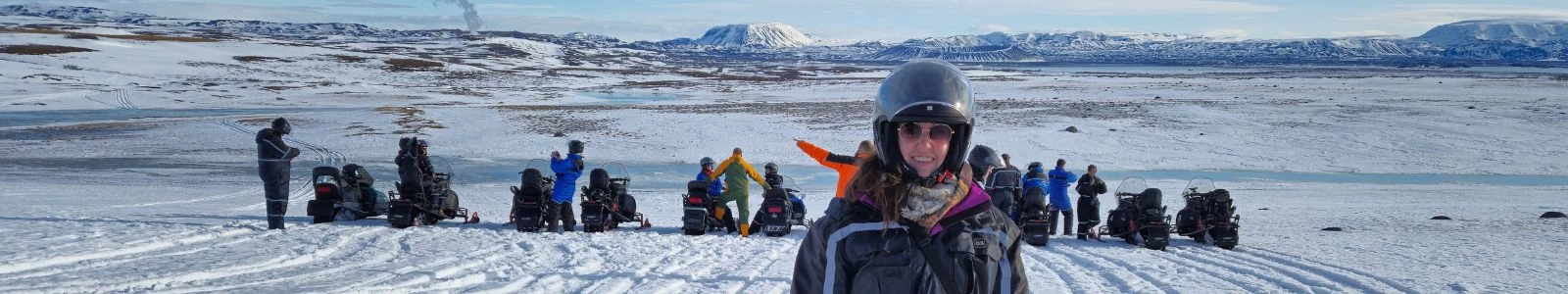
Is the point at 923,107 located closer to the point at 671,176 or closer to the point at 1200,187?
the point at 1200,187

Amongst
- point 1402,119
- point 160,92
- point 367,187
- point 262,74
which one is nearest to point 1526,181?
point 1402,119

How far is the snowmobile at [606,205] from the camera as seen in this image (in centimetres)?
1112

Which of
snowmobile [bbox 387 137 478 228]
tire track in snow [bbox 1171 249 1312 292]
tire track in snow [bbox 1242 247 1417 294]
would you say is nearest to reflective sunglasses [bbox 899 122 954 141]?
tire track in snow [bbox 1171 249 1312 292]

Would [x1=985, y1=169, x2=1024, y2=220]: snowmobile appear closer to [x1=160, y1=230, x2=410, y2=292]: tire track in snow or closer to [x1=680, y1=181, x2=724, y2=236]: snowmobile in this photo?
[x1=680, y1=181, x2=724, y2=236]: snowmobile

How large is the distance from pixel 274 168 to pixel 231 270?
3.06 metres

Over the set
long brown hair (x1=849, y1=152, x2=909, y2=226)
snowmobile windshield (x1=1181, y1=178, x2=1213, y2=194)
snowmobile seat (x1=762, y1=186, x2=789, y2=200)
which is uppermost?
long brown hair (x1=849, y1=152, x2=909, y2=226)

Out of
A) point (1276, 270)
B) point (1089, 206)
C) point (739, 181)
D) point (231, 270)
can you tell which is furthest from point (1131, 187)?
point (231, 270)

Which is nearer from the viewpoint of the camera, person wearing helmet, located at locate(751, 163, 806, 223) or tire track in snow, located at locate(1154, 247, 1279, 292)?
tire track in snow, located at locate(1154, 247, 1279, 292)

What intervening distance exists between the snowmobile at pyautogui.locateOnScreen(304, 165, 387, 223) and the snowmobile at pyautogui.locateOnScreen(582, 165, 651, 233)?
9.25 ft

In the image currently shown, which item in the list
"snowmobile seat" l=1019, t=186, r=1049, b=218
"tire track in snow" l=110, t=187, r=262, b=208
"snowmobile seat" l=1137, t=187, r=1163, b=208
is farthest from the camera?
"tire track in snow" l=110, t=187, r=262, b=208

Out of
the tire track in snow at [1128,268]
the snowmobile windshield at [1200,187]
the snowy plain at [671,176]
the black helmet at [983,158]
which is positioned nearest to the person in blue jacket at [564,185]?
Result: the snowy plain at [671,176]

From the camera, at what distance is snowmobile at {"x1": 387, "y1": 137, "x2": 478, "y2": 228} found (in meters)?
10.9

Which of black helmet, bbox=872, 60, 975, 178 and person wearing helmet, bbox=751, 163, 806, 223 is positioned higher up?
black helmet, bbox=872, 60, 975, 178

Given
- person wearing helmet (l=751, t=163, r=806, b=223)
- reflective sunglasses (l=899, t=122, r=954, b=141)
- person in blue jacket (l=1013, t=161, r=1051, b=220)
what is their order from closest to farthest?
reflective sunglasses (l=899, t=122, r=954, b=141) < person in blue jacket (l=1013, t=161, r=1051, b=220) < person wearing helmet (l=751, t=163, r=806, b=223)
